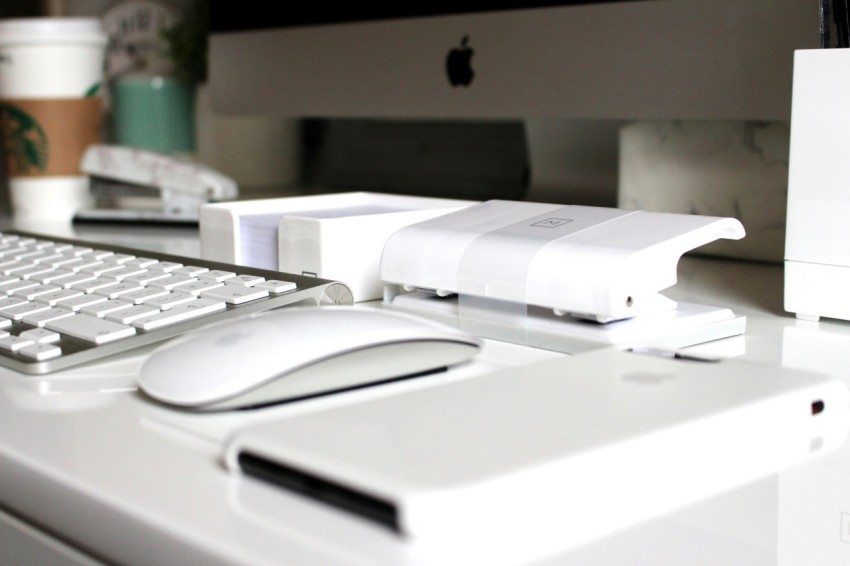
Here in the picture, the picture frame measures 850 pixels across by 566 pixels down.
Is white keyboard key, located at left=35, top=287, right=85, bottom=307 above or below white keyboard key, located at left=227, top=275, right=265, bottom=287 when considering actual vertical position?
below

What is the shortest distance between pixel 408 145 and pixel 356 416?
1.01 meters

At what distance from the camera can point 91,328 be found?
0.44 metres

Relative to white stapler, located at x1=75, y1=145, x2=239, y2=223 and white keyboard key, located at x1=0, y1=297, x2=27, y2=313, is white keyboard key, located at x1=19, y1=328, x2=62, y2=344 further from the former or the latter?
white stapler, located at x1=75, y1=145, x2=239, y2=223

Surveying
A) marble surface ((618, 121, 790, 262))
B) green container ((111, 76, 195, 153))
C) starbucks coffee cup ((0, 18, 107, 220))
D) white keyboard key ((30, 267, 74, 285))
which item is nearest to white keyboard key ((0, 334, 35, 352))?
white keyboard key ((30, 267, 74, 285))

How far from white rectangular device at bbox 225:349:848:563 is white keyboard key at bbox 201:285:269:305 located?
6.7 inches

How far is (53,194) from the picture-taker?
114cm

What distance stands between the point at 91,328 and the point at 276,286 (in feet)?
0.32

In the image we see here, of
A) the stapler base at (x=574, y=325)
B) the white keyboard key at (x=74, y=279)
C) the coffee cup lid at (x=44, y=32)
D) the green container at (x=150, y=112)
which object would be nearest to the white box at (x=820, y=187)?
the stapler base at (x=574, y=325)

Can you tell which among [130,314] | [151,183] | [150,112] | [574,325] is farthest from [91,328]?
[150,112]

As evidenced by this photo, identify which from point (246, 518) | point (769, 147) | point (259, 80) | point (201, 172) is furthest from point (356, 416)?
point (259, 80)

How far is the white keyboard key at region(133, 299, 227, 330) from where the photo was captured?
44cm

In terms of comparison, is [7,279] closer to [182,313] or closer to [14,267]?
[14,267]

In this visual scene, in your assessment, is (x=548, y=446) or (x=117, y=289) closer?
(x=548, y=446)

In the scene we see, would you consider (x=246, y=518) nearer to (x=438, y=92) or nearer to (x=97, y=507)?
(x=97, y=507)
